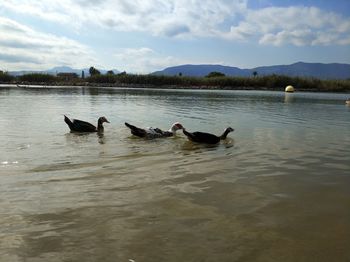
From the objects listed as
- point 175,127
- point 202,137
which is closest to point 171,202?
point 202,137

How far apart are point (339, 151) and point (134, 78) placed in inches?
3299

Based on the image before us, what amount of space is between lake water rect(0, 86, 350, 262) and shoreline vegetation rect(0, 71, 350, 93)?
79802 millimetres

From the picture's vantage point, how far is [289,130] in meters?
18.7

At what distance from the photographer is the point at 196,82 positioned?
3713 inches

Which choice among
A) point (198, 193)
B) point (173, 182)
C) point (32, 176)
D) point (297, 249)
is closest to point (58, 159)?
point (32, 176)

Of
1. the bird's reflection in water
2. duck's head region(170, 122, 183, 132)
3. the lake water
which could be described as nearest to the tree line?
duck's head region(170, 122, 183, 132)

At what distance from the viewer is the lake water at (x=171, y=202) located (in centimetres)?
534

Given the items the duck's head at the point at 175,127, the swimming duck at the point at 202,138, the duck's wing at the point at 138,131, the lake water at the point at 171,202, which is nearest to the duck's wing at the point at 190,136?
the swimming duck at the point at 202,138

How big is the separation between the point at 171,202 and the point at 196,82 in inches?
3467

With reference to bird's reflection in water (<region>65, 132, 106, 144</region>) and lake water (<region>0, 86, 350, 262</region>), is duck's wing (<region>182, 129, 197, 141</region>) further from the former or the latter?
bird's reflection in water (<region>65, 132, 106, 144</region>)

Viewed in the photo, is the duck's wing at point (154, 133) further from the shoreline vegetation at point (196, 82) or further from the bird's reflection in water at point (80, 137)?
the shoreline vegetation at point (196, 82)

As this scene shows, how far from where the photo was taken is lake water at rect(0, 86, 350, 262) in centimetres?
534

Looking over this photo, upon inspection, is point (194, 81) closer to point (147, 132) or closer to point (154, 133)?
point (154, 133)

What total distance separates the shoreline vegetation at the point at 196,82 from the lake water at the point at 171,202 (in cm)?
7980
